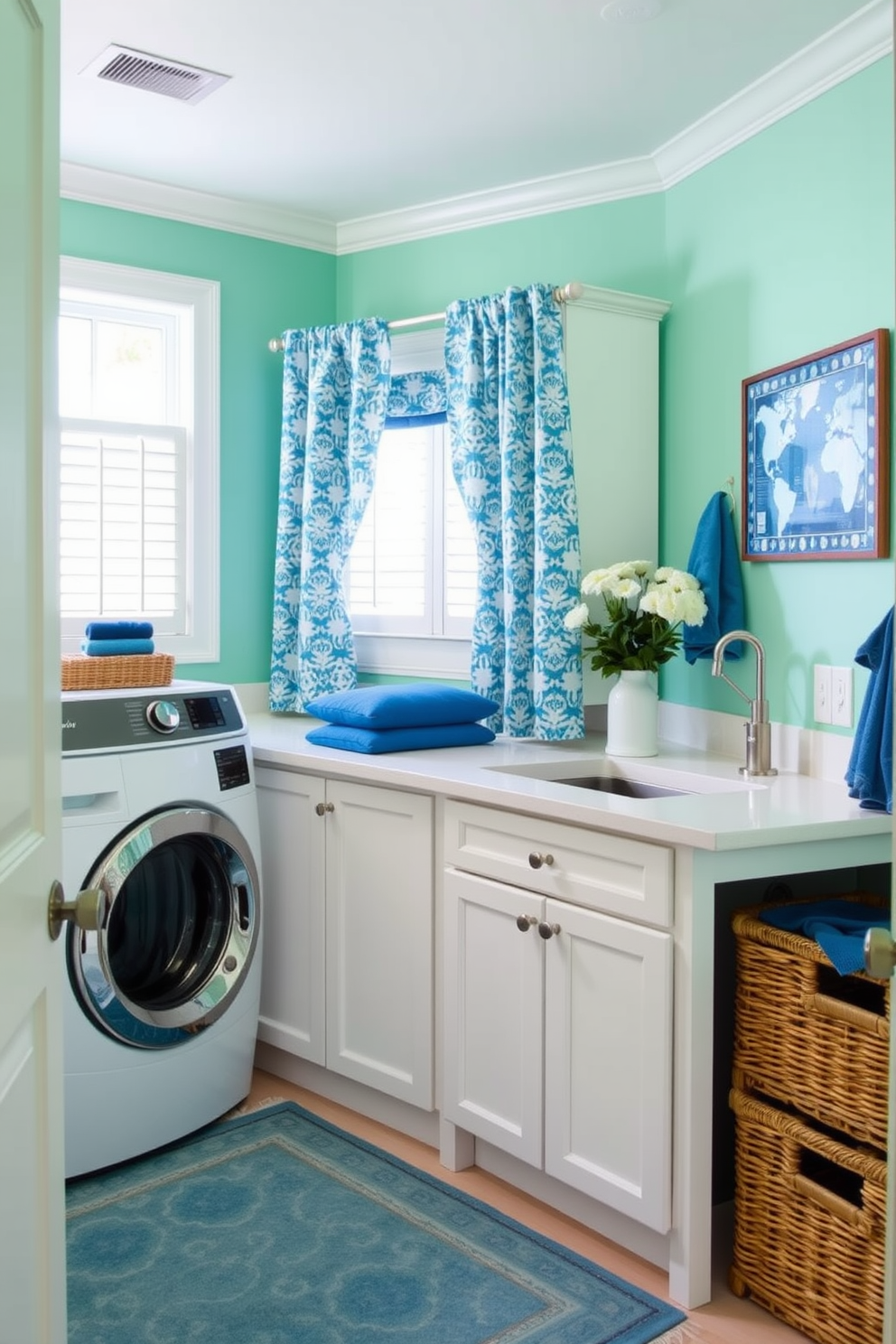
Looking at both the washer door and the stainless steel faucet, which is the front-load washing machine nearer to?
the washer door

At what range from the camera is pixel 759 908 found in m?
2.22

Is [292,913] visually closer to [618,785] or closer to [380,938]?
[380,938]

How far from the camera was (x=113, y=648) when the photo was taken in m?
2.89

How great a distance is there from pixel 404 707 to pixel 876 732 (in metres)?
1.17

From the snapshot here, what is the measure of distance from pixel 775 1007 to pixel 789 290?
61.6 inches

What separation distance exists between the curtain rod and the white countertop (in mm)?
1149

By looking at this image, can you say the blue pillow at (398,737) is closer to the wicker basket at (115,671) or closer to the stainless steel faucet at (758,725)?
the wicker basket at (115,671)

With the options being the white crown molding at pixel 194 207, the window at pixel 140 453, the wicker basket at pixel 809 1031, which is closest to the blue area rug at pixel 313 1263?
the wicker basket at pixel 809 1031

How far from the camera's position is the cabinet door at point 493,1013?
239 centimetres

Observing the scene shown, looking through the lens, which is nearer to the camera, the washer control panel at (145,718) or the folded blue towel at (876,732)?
the folded blue towel at (876,732)

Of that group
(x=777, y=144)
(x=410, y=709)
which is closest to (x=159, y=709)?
(x=410, y=709)

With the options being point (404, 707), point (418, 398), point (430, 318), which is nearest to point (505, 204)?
point (430, 318)

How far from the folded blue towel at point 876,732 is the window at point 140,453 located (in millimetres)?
2164

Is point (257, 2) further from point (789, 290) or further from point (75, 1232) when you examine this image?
point (75, 1232)
